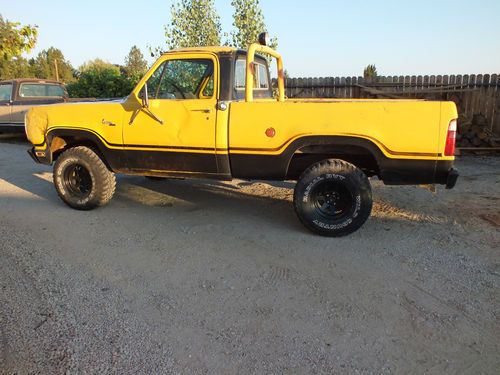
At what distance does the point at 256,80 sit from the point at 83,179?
267 cm

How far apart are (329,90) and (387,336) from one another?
32.0 feet

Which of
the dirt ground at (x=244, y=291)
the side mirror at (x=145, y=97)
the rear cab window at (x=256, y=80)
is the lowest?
the dirt ground at (x=244, y=291)

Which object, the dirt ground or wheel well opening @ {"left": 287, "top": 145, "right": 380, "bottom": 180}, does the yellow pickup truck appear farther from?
the dirt ground

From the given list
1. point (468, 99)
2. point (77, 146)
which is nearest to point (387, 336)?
point (77, 146)

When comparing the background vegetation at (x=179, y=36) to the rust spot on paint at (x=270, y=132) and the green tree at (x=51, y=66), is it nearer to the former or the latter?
the rust spot on paint at (x=270, y=132)

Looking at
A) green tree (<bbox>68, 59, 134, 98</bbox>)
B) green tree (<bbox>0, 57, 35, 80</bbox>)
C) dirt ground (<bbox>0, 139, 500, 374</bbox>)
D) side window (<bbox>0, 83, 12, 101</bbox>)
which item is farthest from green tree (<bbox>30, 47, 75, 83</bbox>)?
dirt ground (<bbox>0, 139, 500, 374</bbox>)

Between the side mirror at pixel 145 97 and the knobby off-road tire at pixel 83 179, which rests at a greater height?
the side mirror at pixel 145 97

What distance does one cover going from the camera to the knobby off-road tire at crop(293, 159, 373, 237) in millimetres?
4551

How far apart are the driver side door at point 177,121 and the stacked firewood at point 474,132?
760cm

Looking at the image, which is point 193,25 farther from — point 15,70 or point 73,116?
point 15,70

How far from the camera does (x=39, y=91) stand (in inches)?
484

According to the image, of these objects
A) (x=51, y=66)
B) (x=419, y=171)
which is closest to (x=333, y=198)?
(x=419, y=171)

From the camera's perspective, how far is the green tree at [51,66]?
1934 inches

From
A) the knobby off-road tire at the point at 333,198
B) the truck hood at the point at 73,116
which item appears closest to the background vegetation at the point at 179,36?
the truck hood at the point at 73,116
